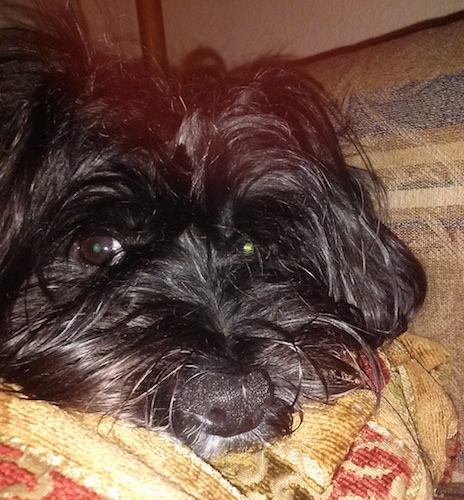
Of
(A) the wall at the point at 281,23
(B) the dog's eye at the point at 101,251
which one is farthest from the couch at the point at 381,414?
(A) the wall at the point at 281,23

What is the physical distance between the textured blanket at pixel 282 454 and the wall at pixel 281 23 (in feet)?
3.51

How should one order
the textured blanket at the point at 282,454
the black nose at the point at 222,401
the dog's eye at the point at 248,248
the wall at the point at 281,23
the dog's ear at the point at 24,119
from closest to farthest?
the textured blanket at the point at 282,454 < the black nose at the point at 222,401 < the dog's ear at the point at 24,119 < the dog's eye at the point at 248,248 < the wall at the point at 281,23

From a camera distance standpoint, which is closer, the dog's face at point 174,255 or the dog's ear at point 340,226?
the dog's face at point 174,255

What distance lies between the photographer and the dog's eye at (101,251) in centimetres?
113

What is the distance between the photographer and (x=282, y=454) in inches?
40.9

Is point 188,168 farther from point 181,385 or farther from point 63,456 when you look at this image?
point 63,456

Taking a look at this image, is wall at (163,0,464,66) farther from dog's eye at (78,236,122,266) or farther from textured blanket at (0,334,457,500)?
dog's eye at (78,236,122,266)

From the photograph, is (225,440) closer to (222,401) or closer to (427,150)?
(222,401)

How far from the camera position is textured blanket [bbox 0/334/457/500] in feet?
2.62

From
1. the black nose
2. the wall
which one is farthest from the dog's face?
the wall

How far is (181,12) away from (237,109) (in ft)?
4.98

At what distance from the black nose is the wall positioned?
1.35 meters

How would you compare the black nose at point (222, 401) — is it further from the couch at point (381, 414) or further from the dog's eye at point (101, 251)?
the dog's eye at point (101, 251)

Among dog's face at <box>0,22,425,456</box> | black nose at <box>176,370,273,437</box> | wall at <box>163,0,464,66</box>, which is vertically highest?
wall at <box>163,0,464,66</box>
